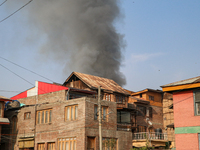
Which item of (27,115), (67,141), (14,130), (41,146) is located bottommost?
(41,146)

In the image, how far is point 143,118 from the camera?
52.0 metres

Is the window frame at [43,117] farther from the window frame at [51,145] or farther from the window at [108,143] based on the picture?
the window at [108,143]

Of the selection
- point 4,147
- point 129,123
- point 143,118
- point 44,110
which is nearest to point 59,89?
point 44,110

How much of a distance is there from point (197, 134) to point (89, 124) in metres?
13.3

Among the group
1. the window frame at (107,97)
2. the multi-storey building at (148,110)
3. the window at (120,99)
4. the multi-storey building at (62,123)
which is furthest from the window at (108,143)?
the multi-storey building at (148,110)

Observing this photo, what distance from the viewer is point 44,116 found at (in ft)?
112

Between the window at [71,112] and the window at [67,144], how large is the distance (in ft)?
7.54

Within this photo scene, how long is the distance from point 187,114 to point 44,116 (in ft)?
63.3

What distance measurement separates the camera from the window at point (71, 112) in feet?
102

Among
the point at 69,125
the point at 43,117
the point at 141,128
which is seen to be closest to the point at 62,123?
the point at 69,125

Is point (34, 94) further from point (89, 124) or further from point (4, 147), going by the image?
point (89, 124)

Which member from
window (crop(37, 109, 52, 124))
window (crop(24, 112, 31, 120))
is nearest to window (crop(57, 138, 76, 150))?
window (crop(37, 109, 52, 124))

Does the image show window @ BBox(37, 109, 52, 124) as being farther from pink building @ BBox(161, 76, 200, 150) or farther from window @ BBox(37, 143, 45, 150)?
pink building @ BBox(161, 76, 200, 150)

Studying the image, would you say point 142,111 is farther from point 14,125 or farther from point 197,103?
point 197,103
